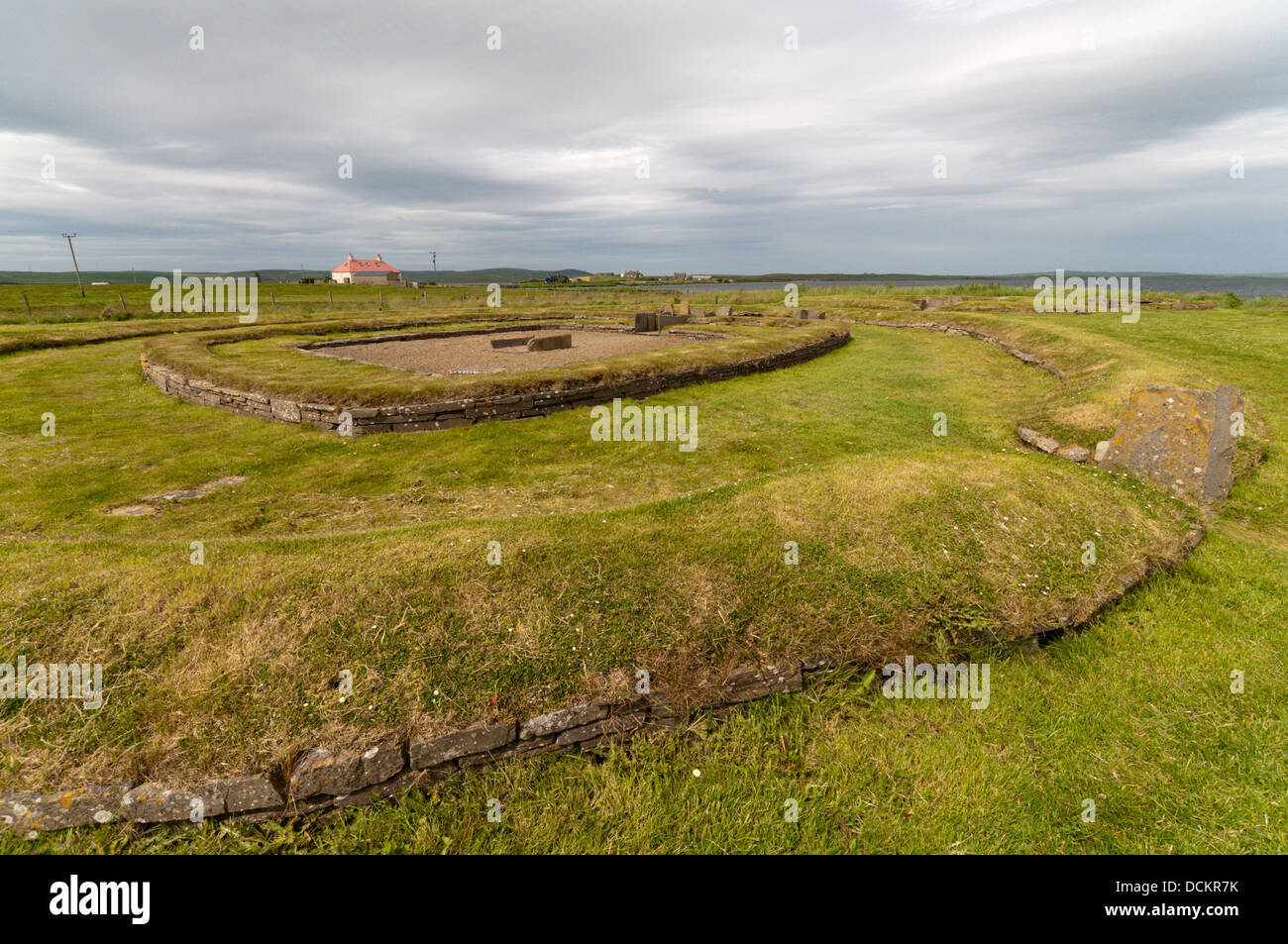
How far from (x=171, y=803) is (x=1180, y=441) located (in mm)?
12292

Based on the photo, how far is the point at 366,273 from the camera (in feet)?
458

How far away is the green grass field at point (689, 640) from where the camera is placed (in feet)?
11.8

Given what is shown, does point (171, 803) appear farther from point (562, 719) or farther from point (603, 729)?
point (603, 729)

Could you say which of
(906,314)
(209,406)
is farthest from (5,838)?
(906,314)

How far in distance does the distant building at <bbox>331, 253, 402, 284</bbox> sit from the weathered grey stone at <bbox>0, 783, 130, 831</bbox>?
149 meters

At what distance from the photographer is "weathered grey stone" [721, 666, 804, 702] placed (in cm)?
450

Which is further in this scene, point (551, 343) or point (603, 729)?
point (551, 343)

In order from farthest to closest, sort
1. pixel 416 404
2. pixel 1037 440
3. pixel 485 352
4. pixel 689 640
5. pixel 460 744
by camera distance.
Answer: pixel 485 352, pixel 416 404, pixel 1037 440, pixel 689 640, pixel 460 744

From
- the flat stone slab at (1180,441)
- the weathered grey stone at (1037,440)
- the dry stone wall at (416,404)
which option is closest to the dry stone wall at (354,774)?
the flat stone slab at (1180,441)

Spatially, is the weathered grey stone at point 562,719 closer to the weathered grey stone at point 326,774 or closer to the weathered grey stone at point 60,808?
the weathered grey stone at point 326,774

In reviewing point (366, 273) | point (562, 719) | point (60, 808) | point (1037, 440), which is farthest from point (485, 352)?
point (366, 273)

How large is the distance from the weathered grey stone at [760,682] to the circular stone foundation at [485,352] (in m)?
12.4

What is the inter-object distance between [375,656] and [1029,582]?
6268 millimetres
